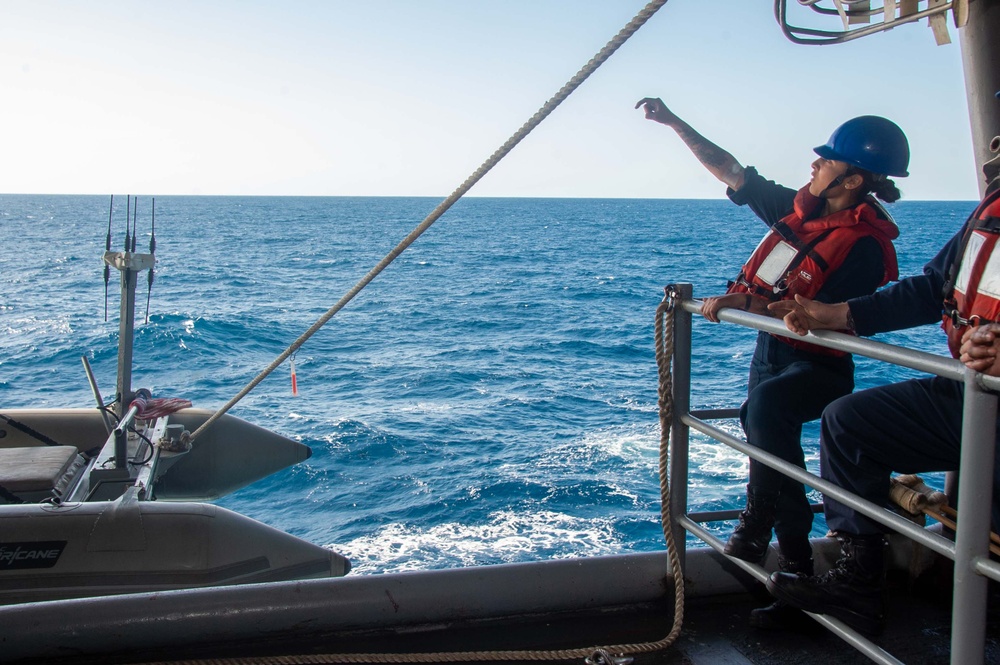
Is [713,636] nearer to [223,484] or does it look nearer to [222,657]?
[222,657]

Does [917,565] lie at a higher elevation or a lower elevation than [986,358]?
lower

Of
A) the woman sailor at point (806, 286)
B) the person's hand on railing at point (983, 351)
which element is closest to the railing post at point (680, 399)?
the woman sailor at point (806, 286)

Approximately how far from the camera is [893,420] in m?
2.25

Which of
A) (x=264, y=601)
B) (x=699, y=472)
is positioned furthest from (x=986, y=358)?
(x=699, y=472)

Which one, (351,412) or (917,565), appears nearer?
(917,565)

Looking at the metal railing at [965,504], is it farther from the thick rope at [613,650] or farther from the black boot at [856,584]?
the thick rope at [613,650]

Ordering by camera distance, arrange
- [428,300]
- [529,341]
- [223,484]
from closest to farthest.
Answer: [223,484] < [529,341] < [428,300]

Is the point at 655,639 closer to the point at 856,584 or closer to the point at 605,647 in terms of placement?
the point at 605,647

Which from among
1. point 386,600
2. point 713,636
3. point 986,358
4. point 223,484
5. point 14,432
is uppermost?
point 986,358

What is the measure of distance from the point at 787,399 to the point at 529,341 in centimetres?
1975

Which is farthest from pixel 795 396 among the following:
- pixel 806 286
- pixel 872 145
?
pixel 872 145

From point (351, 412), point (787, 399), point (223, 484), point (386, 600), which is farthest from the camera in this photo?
point (351, 412)

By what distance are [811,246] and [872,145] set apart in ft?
1.19

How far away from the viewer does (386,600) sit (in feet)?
8.26
